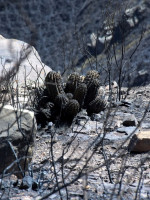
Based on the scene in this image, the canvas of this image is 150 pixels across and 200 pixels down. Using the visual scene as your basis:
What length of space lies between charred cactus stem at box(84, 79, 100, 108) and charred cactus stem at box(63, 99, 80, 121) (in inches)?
19.8

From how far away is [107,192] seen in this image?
3.27 metres

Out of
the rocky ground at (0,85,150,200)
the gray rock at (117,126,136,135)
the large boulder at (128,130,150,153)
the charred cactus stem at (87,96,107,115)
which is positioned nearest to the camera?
the rocky ground at (0,85,150,200)

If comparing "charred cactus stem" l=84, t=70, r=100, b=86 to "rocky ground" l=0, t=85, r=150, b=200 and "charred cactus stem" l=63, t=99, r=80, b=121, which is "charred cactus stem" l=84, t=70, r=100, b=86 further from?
"charred cactus stem" l=63, t=99, r=80, b=121

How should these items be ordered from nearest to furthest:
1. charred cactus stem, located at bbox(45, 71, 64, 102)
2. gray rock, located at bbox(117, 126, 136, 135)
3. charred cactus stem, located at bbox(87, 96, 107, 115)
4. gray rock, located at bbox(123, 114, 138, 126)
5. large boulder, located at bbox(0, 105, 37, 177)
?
large boulder, located at bbox(0, 105, 37, 177), gray rock, located at bbox(117, 126, 136, 135), gray rock, located at bbox(123, 114, 138, 126), charred cactus stem, located at bbox(45, 71, 64, 102), charred cactus stem, located at bbox(87, 96, 107, 115)

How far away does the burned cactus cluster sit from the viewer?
5695 millimetres

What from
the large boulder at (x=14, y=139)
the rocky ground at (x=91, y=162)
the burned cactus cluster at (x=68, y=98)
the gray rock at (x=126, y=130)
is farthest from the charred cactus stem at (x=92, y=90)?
the large boulder at (x=14, y=139)

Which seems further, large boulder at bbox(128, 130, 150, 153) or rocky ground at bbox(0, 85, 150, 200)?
large boulder at bbox(128, 130, 150, 153)

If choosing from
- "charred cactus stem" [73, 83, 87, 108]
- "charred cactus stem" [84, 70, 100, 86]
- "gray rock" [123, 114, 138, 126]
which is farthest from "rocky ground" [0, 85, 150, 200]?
"charred cactus stem" [84, 70, 100, 86]

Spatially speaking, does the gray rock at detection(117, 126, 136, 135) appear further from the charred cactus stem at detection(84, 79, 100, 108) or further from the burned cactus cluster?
the charred cactus stem at detection(84, 79, 100, 108)

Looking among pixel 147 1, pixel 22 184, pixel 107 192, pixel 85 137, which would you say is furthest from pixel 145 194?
pixel 147 1

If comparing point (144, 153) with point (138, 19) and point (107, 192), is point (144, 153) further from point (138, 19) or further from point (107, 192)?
point (138, 19)

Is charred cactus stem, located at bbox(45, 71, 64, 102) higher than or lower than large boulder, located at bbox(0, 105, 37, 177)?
higher

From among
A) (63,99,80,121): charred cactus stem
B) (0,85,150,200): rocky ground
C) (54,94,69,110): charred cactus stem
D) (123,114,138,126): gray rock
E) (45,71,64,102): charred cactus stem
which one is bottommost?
(0,85,150,200): rocky ground

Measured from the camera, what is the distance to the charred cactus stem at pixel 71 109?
5.67m
